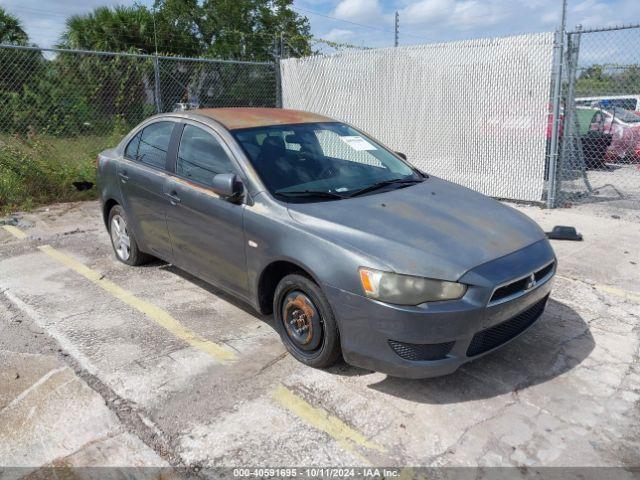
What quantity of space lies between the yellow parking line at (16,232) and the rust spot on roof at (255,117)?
371cm

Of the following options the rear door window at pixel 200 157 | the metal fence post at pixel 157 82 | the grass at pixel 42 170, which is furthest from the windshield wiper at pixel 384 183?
the metal fence post at pixel 157 82

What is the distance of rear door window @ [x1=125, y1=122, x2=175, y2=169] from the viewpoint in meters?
4.69

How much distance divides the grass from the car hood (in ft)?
21.9

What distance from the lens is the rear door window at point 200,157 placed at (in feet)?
13.3

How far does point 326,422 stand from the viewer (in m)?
3.00

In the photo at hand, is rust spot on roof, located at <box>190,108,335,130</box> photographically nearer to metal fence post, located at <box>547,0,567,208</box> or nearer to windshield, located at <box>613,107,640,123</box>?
metal fence post, located at <box>547,0,567,208</box>

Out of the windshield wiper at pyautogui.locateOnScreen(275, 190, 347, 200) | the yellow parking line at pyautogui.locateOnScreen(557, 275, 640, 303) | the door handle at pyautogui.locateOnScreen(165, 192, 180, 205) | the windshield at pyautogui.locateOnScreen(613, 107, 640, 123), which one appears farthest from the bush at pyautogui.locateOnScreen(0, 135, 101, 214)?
the windshield at pyautogui.locateOnScreen(613, 107, 640, 123)

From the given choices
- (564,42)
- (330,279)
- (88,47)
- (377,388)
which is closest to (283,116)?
(330,279)

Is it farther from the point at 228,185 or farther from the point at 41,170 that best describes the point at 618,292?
the point at 41,170

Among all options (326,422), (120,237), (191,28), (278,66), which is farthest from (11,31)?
(326,422)

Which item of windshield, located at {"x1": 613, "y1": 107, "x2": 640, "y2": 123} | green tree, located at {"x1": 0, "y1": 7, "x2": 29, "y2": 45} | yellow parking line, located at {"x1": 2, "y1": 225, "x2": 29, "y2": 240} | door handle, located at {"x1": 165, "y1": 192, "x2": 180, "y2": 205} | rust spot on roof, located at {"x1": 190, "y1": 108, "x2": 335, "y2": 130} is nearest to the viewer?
rust spot on roof, located at {"x1": 190, "y1": 108, "x2": 335, "y2": 130}

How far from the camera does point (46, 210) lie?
8.33m

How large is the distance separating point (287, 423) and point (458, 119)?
6794 millimetres

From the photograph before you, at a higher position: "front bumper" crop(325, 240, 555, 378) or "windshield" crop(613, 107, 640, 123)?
"windshield" crop(613, 107, 640, 123)
